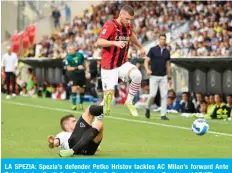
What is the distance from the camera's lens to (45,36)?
47844 mm

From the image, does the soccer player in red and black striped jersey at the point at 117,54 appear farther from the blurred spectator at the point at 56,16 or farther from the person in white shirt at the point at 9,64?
the blurred spectator at the point at 56,16

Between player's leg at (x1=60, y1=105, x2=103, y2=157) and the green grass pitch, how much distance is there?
36 cm

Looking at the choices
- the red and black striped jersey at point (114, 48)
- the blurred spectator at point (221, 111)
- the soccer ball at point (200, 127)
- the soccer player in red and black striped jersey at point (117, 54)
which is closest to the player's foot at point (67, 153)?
the soccer ball at point (200, 127)

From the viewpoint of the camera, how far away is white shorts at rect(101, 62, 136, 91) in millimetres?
15898

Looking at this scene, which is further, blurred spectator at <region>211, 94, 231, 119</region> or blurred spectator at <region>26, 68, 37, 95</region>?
blurred spectator at <region>26, 68, 37, 95</region>

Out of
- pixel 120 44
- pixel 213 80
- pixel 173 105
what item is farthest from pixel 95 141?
pixel 213 80

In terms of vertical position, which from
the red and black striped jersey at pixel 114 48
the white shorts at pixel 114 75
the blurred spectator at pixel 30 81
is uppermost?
the red and black striped jersey at pixel 114 48

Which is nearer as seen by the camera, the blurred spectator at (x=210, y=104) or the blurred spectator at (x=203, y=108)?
the blurred spectator at (x=210, y=104)

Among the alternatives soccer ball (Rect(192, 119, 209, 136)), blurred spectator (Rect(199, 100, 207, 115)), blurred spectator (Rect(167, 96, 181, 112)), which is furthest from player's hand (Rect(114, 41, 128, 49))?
blurred spectator (Rect(167, 96, 181, 112))

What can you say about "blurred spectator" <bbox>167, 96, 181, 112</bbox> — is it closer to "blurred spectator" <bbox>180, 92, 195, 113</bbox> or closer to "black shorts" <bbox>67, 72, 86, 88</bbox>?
"blurred spectator" <bbox>180, 92, 195, 113</bbox>

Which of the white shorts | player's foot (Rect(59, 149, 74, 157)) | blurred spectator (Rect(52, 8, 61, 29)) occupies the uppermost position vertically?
blurred spectator (Rect(52, 8, 61, 29))

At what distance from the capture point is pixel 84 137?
12461mm

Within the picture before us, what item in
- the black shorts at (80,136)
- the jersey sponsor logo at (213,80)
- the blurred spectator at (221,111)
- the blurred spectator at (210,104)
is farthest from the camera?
the jersey sponsor logo at (213,80)

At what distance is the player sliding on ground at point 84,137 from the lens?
12.4 meters
